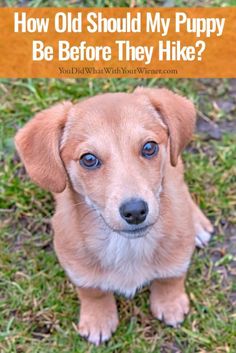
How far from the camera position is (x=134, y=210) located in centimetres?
336

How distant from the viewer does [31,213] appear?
5.00 meters

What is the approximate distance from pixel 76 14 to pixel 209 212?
76.3 inches

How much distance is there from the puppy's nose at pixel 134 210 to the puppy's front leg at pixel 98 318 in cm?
114

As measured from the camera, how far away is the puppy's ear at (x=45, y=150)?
3.69 meters

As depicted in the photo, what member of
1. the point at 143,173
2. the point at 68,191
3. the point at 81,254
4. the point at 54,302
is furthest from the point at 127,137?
the point at 54,302

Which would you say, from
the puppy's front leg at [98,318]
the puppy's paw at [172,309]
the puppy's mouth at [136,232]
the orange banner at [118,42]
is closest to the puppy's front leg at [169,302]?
the puppy's paw at [172,309]

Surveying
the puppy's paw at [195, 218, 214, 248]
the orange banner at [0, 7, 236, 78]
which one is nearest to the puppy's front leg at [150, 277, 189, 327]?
the puppy's paw at [195, 218, 214, 248]

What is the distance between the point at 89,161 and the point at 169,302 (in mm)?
1370

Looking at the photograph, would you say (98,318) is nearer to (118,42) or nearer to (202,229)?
(202,229)

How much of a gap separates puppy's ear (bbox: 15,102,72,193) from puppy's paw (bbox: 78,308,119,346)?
111cm

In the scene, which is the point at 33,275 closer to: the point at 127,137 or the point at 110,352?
the point at 110,352

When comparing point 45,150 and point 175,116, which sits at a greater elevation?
point 175,116

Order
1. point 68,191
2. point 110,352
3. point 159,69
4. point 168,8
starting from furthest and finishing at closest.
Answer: point 168,8 < point 159,69 < point 110,352 < point 68,191

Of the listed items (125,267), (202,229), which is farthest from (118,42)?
(125,267)
